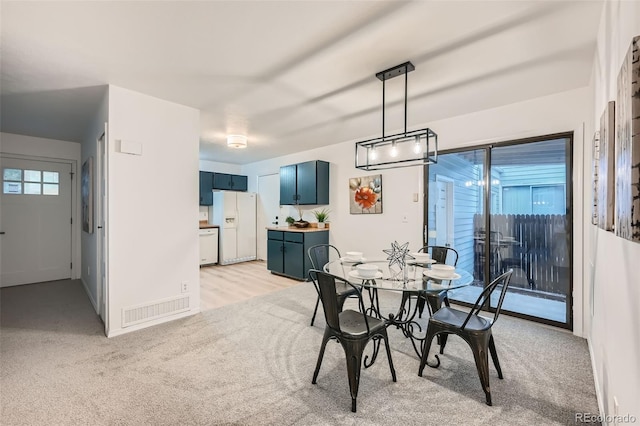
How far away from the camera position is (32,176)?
4.79 meters

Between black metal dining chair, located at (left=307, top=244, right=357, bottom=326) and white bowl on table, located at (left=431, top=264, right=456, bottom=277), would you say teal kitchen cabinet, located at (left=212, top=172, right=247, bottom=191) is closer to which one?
black metal dining chair, located at (left=307, top=244, right=357, bottom=326)

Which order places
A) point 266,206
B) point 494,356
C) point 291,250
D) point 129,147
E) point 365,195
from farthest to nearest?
point 266,206
point 291,250
point 365,195
point 129,147
point 494,356

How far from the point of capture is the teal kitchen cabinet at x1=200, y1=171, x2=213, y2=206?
21.4ft

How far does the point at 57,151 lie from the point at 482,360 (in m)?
6.64

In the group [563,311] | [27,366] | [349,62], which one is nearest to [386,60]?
[349,62]

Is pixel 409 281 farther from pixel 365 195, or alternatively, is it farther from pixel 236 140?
pixel 236 140

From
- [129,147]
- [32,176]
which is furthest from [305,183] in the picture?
[32,176]

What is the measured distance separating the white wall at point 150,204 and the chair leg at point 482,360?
2978 millimetres

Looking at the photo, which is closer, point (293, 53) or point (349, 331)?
point (349, 331)

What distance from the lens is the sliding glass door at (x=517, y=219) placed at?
3109 millimetres

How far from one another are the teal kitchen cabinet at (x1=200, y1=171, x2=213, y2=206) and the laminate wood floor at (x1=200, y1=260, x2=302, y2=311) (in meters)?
1.49

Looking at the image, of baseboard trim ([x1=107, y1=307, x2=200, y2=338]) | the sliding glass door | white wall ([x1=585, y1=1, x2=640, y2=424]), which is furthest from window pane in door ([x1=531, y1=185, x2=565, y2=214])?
baseboard trim ([x1=107, y1=307, x2=200, y2=338])

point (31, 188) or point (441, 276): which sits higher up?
point (31, 188)

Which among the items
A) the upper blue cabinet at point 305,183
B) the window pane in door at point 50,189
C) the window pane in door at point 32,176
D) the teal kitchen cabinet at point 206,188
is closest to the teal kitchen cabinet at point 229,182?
the teal kitchen cabinet at point 206,188
